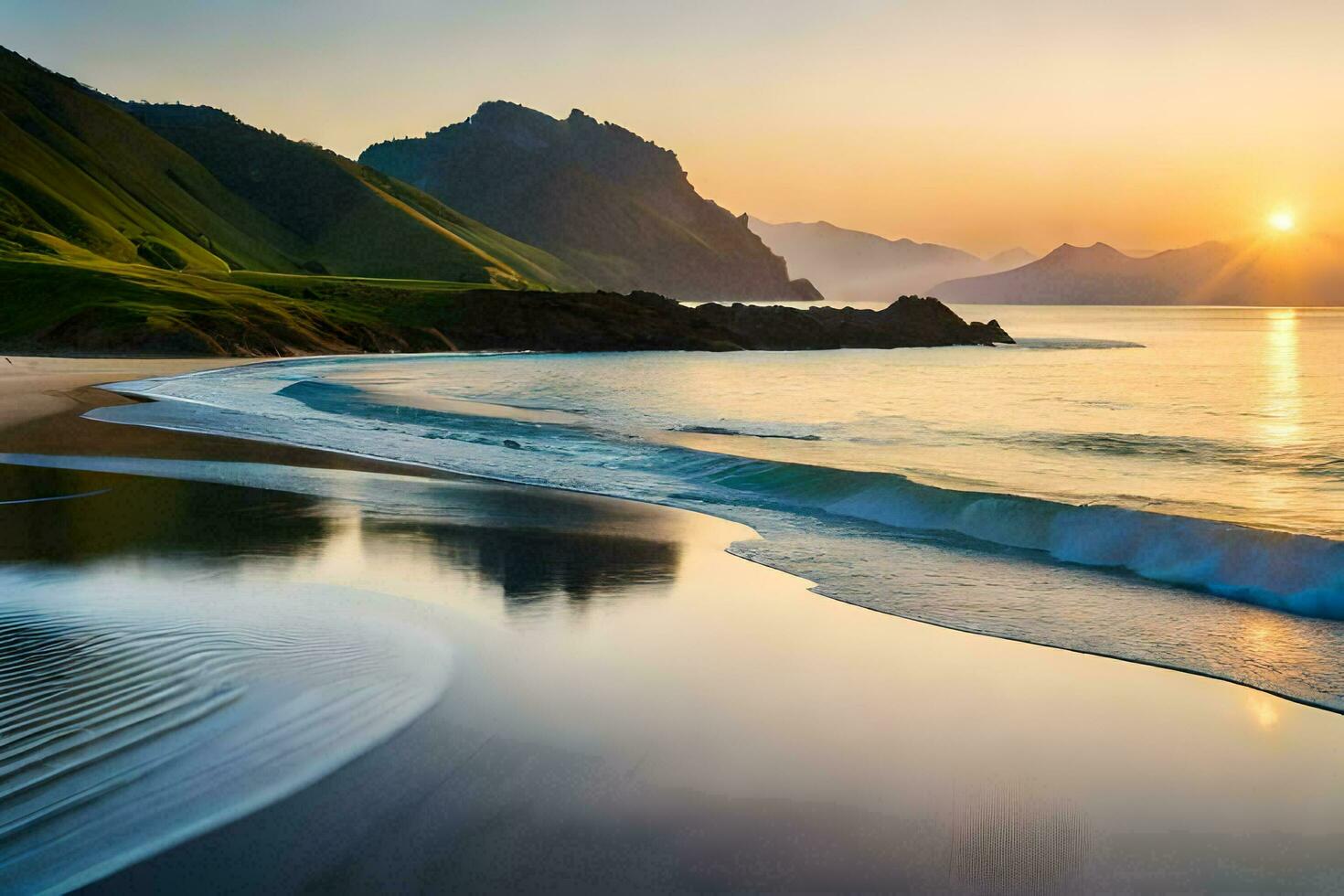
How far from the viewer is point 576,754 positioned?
23.8 feet

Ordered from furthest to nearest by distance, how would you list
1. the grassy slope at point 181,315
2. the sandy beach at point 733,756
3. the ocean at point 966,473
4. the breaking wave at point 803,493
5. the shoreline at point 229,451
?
the grassy slope at point 181,315, the shoreline at point 229,451, the breaking wave at point 803,493, the ocean at point 966,473, the sandy beach at point 733,756

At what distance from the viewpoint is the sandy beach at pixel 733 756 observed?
5793mm

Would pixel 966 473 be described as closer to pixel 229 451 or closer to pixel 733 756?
pixel 229 451

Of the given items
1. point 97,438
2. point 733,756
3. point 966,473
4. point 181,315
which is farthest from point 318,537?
point 181,315

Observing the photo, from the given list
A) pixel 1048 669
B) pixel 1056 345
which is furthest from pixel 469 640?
pixel 1056 345

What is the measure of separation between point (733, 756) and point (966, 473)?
1921 centimetres

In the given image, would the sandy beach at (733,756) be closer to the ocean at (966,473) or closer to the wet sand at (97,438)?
the ocean at (966,473)

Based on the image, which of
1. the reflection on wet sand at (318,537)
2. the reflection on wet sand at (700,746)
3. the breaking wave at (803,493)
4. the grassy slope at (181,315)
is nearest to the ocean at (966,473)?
the breaking wave at (803,493)

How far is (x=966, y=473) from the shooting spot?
83.2 ft

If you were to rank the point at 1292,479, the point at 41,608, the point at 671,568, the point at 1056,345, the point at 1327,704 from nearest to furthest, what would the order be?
the point at 1327,704 < the point at 41,608 < the point at 671,568 < the point at 1292,479 < the point at 1056,345

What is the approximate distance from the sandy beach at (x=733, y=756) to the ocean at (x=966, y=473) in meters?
1.45

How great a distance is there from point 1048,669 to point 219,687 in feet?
22.4

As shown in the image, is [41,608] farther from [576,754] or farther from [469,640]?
[576,754]

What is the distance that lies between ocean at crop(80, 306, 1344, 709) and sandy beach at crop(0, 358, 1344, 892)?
1.45m
